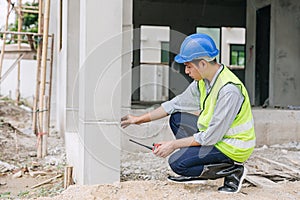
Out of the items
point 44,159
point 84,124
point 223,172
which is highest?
point 84,124

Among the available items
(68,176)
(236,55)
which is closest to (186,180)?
(68,176)

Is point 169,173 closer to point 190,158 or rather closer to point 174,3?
point 190,158

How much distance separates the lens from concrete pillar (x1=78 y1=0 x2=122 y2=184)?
330 cm

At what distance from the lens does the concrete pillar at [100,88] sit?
3305mm

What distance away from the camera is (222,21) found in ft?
39.7

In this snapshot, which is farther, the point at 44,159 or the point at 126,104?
the point at 44,159

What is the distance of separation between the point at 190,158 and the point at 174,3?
914 centimetres

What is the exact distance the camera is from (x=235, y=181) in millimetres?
3090

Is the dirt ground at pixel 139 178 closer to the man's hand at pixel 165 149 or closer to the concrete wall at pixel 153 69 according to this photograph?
the man's hand at pixel 165 149

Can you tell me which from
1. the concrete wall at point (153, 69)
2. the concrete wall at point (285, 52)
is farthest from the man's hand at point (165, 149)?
the concrete wall at point (153, 69)

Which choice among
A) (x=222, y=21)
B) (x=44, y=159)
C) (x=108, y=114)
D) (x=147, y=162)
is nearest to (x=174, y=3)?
(x=222, y=21)

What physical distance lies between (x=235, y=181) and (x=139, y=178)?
3.28ft

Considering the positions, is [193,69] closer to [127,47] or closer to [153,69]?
[127,47]

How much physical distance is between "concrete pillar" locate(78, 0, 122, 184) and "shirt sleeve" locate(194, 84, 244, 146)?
0.82m
